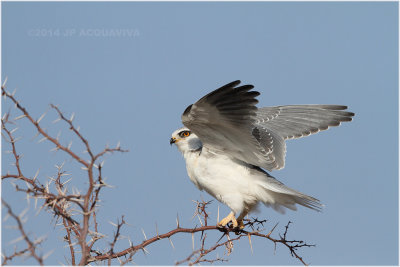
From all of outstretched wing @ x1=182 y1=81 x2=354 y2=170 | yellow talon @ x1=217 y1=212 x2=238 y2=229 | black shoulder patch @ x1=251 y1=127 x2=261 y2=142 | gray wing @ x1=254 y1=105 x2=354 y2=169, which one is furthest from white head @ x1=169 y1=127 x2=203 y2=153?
gray wing @ x1=254 y1=105 x2=354 y2=169

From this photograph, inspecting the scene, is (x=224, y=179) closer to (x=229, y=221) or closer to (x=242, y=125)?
(x=229, y=221)

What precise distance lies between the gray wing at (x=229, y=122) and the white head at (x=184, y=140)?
1.10 feet

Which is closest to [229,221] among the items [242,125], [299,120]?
[242,125]

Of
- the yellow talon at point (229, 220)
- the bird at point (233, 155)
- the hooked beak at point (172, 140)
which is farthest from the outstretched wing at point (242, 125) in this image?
the yellow talon at point (229, 220)

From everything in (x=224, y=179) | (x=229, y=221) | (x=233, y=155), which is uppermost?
(x=233, y=155)

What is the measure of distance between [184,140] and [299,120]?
2.17 m

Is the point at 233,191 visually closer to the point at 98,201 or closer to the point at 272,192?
the point at 272,192

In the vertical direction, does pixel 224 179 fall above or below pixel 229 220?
above

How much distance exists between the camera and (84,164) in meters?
2.63

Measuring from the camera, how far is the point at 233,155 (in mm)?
5625

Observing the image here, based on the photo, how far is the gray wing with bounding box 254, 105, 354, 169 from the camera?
22.8 feet

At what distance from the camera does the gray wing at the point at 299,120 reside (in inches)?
274

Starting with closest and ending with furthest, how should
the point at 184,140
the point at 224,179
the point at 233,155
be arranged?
1. the point at 224,179
2. the point at 233,155
3. the point at 184,140

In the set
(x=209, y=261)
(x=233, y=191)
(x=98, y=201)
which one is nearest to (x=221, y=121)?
(x=233, y=191)
